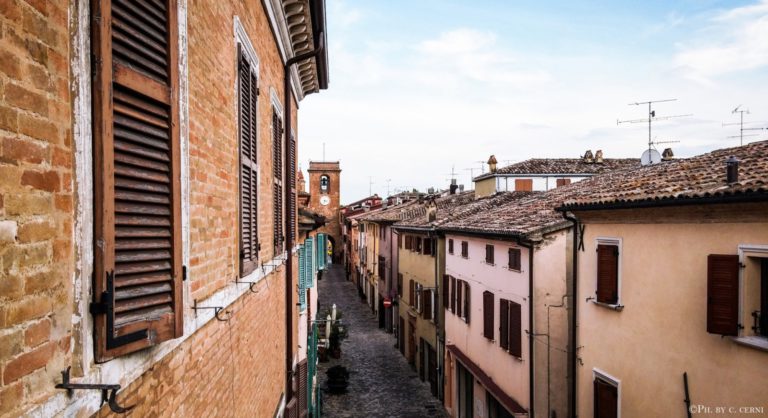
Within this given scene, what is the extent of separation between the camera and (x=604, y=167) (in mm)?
29859

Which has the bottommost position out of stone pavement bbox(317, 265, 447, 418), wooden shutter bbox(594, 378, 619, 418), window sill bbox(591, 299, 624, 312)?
stone pavement bbox(317, 265, 447, 418)

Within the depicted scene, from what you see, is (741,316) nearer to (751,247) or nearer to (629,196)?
(751,247)

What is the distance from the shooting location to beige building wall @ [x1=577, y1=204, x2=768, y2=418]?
291 inches

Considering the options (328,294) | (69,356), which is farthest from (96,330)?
(328,294)

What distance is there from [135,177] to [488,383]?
14.5 metres

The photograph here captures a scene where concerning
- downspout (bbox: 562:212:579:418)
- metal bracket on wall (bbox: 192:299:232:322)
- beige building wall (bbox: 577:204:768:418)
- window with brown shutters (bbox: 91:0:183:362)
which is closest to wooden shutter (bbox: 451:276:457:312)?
downspout (bbox: 562:212:579:418)

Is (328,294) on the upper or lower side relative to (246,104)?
lower

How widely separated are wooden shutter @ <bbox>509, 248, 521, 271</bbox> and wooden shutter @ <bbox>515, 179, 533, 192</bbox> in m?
13.9

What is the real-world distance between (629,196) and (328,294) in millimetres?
38799

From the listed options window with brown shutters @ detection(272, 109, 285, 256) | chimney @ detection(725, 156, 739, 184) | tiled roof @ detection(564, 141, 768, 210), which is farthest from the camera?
chimney @ detection(725, 156, 739, 184)

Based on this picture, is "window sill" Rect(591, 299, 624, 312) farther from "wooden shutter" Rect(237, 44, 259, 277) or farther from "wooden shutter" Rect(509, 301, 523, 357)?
"wooden shutter" Rect(237, 44, 259, 277)

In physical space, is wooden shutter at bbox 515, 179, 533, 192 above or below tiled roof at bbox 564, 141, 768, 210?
above

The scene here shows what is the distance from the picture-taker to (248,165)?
538 cm

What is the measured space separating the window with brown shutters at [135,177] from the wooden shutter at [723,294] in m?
7.46
